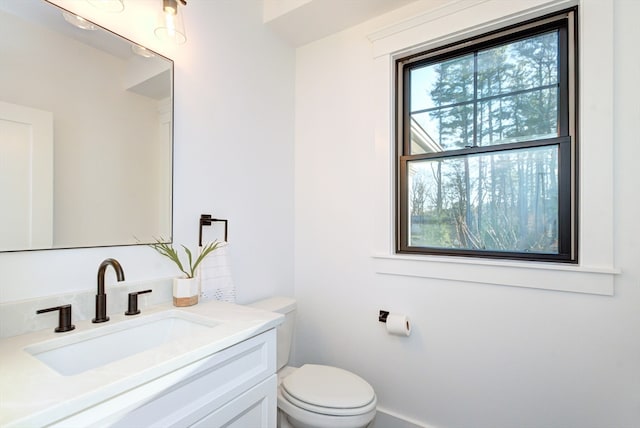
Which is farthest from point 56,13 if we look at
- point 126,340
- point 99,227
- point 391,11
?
point 391,11

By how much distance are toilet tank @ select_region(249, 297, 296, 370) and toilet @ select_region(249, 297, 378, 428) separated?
0.16 metres

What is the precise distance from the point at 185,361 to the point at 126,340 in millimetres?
421

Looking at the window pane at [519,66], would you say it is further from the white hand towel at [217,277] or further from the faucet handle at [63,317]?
the faucet handle at [63,317]

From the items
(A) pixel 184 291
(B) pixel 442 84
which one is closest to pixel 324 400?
(A) pixel 184 291

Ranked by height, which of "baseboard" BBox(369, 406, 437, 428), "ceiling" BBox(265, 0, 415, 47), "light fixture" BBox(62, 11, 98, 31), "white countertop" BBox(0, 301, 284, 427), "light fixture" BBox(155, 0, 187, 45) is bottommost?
"baseboard" BBox(369, 406, 437, 428)

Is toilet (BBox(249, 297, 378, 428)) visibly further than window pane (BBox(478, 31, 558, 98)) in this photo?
No

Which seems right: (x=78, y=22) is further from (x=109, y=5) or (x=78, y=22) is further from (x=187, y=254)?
(x=187, y=254)

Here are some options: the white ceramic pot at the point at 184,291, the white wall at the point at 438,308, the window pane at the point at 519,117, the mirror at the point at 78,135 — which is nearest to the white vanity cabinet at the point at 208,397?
the white ceramic pot at the point at 184,291

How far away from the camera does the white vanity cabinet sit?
660 millimetres

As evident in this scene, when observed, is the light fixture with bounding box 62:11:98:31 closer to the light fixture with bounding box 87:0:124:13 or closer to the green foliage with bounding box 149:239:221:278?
the light fixture with bounding box 87:0:124:13

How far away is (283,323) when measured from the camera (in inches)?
67.1

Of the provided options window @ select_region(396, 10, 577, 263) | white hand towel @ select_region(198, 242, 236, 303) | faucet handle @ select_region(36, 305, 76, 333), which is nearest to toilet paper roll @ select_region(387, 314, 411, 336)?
window @ select_region(396, 10, 577, 263)

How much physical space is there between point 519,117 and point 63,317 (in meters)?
2.00

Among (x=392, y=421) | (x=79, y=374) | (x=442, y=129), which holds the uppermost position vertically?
(x=442, y=129)
